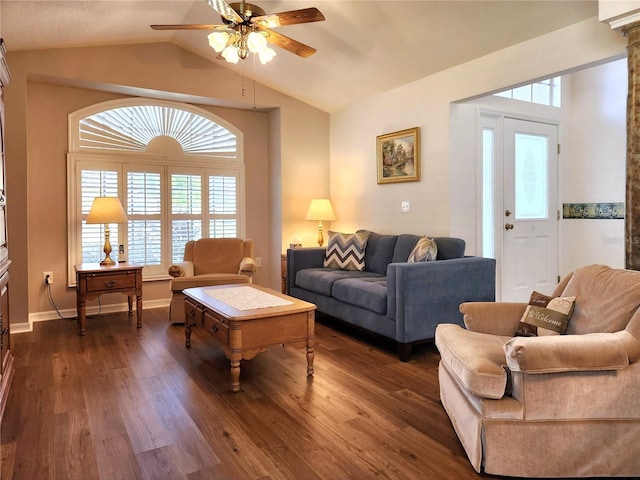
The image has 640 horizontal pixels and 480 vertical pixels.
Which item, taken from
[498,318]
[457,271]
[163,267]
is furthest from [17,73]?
[498,318]

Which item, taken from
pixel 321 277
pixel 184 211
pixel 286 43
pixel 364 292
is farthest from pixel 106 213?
pixel 364 292

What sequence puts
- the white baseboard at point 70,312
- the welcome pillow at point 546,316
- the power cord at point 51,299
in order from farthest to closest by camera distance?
the power cord at point 51,299 → the white baseboard at point 70,312 → the welcome pillow at point 546,316

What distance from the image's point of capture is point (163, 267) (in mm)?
5160

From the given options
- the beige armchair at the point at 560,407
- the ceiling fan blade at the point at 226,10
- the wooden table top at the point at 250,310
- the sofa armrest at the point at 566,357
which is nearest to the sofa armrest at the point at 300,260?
the wooden table top at the point at 250,310

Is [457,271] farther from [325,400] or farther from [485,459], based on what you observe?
[485,459]

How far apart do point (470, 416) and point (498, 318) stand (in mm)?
703

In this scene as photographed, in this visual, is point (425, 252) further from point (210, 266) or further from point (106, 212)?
point (106, 212)

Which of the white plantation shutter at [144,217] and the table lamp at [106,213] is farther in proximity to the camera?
the white plantation shutter at [144,217]

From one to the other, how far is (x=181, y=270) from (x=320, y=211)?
1.84 m

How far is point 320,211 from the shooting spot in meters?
5.40

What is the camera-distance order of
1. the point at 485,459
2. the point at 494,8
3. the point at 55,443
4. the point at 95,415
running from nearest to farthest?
the point at 485,459 < the point at 55,443 < the point at 95,415 < the point at 494,8

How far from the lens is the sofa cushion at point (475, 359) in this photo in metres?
1.78

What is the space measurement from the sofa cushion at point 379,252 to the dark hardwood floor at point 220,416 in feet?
3.42

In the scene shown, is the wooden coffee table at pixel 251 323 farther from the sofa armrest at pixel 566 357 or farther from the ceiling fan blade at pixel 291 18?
the ceiling fan blade at pixel 291 18
